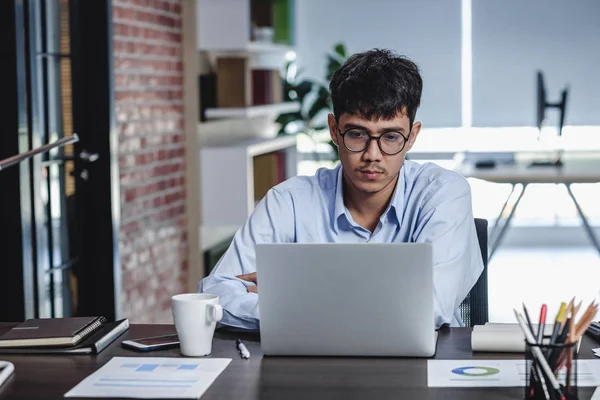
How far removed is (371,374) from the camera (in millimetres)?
1506

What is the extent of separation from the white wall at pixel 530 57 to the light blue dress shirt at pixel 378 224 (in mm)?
5713

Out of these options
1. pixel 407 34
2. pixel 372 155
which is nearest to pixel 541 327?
pixel 372 155

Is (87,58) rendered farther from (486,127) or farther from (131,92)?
(486,127)

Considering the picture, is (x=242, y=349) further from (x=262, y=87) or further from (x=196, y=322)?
(x=262, y=87)

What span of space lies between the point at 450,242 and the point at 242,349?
21.8 inches

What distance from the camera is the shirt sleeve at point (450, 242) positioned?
6.15 ft

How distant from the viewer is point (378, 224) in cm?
214

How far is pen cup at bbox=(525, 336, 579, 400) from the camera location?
1.35 metres

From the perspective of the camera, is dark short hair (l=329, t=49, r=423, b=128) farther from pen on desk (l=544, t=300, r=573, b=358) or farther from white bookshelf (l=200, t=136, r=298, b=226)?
white bookshelf (l=200, t=136, r=298, b=226)

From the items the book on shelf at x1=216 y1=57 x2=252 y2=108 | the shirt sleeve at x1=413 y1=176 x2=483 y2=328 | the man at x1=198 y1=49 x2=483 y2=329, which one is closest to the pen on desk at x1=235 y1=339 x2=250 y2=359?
the man at x1=198 y1=49 x2=483 y2=329

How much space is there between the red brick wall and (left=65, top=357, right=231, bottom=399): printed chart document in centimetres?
241

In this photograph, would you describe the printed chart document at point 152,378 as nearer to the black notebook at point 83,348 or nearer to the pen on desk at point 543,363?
the black notebook at point 83,348

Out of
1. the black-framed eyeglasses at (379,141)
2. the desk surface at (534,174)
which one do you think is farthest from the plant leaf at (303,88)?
the black-framed eyeglasses at (379,141)

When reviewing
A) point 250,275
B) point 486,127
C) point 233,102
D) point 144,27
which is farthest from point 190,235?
point 486,127
